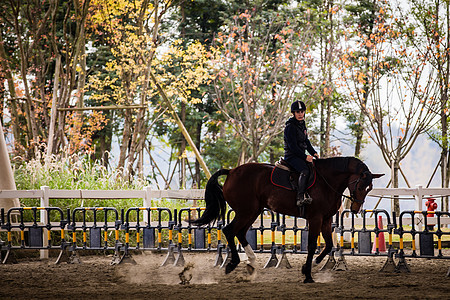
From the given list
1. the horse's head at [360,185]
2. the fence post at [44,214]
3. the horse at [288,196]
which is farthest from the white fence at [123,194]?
the horse's head at [360,185]

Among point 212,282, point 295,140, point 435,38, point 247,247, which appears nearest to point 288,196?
point 295,140

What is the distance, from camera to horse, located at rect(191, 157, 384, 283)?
7.64 meters

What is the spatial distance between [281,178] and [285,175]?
70mm

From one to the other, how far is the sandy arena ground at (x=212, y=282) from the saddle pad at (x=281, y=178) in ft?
4.19

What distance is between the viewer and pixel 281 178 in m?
7.86

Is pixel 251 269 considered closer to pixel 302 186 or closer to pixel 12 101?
pixel 302 186

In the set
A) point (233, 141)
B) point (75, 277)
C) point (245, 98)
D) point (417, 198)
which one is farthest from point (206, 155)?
point (75, 277)

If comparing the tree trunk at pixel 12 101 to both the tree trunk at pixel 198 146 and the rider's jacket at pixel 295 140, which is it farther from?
the rider's jacket at pixel 295 140

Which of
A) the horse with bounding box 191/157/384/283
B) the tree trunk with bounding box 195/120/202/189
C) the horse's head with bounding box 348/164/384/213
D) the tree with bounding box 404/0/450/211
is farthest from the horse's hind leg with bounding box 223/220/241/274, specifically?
the tree trunk with bounding box 195/120/202/189

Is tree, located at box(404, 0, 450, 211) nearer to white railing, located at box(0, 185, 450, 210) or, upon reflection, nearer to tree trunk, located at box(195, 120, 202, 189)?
white railing, located at box(0, 185, 450, 210)

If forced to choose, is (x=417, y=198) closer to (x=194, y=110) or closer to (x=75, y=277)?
(x=75, y=277)

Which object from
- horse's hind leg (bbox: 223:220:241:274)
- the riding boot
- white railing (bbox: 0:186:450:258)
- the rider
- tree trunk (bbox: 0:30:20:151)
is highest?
tree trunk (bbox: 0:30:20:151)

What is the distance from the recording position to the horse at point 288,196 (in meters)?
7.64

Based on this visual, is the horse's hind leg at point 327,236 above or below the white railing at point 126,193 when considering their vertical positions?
below
